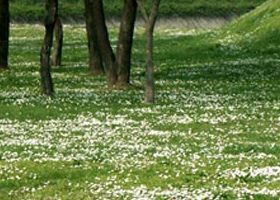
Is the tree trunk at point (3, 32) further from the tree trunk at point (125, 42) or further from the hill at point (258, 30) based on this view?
the hill at point (258, 30)

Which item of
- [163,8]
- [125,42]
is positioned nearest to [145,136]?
[125,42]

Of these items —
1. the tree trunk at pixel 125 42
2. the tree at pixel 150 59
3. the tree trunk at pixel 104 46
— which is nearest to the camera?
the tree at pixel 150 59

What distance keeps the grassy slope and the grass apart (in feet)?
262

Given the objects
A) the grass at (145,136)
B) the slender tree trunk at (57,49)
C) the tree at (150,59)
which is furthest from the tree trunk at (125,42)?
the slender tree trunk at (57,49)

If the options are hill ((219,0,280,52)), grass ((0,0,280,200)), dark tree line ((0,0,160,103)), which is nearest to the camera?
grass ((0,0,280,200))

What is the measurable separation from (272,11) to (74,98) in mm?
33849

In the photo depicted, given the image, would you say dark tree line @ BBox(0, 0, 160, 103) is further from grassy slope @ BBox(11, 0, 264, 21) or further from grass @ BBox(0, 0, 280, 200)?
grassy slope @ BBox(11, 0, 264, 21)

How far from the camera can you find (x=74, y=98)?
30984 mm

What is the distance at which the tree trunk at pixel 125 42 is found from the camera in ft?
112

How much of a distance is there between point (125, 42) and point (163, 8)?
94.7 meters

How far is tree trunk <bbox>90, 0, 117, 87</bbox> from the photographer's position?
3456 centimetres

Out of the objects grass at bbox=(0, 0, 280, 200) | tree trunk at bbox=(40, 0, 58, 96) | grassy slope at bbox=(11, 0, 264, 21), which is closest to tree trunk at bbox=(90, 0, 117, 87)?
grass at bbox=(0, 0, 280, 200)

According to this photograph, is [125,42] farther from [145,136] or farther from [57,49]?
[57,49]

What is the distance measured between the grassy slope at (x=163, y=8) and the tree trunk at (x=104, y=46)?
85466mm
